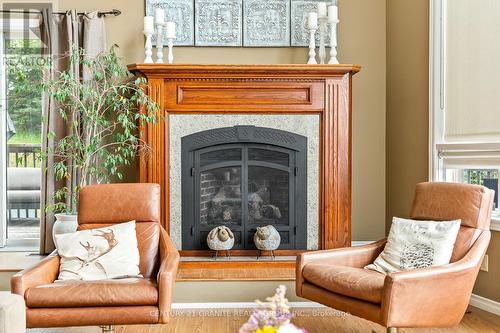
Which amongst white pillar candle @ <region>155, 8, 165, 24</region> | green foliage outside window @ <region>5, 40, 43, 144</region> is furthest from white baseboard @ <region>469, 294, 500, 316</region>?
Answer: green foliage outside window @ <region>5, 40, 43, 144</region>

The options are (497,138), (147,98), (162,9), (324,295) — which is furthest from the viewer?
(162,9)

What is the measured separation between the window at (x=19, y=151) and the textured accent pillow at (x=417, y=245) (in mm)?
3157

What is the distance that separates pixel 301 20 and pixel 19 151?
2.70 m

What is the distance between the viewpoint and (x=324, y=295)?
3.37 m

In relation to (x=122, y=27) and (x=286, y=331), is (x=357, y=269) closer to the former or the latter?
(x=286, y=331)

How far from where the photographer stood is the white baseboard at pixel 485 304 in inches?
156

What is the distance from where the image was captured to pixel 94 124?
4.77 meters

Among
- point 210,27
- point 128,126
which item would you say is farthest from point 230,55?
point 128,126

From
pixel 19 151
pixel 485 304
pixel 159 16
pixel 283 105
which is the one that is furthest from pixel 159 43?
pixel 485 304

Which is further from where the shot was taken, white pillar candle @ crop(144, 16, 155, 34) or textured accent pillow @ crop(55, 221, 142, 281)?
white pillar candle @ crop(144, 16, 155, 34)

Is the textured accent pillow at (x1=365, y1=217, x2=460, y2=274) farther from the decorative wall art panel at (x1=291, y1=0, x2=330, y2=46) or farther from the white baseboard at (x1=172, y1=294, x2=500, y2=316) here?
the decorative wall art panel at (x1=291, y1=0, x2=330, y2=46)

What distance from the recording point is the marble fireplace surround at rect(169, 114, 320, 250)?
4762 mm

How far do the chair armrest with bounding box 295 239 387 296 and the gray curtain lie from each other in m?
2.22

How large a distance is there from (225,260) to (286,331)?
3.00 m
